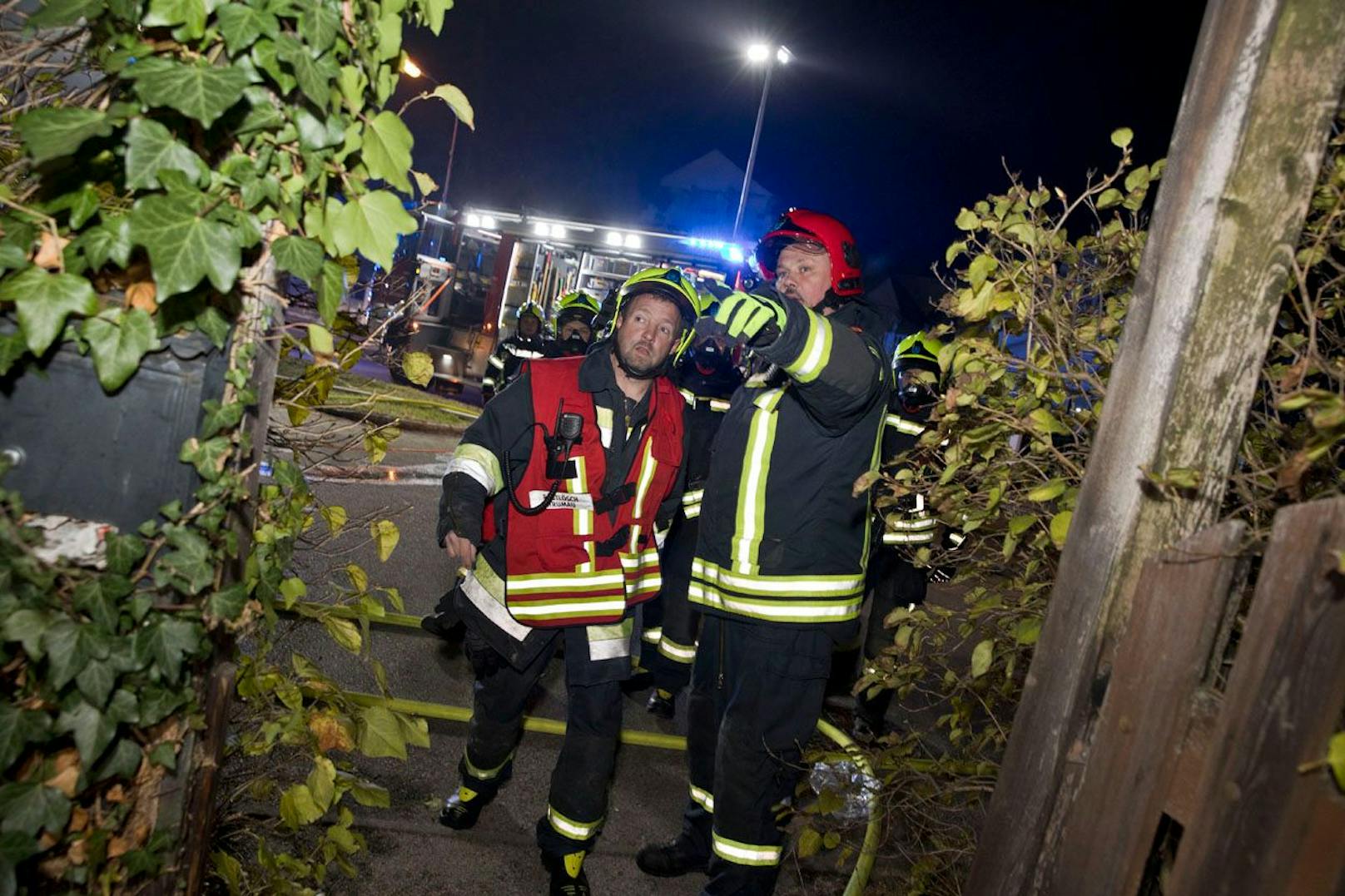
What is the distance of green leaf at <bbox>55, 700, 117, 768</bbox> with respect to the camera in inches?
56.7

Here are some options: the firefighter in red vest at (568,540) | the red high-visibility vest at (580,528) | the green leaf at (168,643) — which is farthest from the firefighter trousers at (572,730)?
the green leaf at (168,643)

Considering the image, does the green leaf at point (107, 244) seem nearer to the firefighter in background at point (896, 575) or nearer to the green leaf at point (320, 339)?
the green leaf at point (320, 339)

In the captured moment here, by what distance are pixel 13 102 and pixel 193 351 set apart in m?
1.49

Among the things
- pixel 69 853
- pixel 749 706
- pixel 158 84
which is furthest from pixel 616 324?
pixel 69 853

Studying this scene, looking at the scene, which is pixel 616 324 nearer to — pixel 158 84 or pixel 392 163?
pixel 392 163

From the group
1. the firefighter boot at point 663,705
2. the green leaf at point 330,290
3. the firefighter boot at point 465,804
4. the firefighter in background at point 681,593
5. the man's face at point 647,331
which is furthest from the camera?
the firefighter boot at point 663,705

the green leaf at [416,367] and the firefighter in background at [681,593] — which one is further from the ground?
the green leaf at [416,367]

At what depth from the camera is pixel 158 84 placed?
137 cm

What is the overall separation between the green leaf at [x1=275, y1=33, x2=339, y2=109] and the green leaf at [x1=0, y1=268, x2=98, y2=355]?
0.48m

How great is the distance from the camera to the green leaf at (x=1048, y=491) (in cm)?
196

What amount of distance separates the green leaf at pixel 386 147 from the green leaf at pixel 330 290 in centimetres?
20

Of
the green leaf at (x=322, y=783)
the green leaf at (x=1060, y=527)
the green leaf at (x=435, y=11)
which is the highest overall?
the green leaf at (x=435, y=11)

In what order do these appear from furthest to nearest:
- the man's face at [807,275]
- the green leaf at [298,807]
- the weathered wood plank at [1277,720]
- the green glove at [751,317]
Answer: the man's face at [807,275], the green glove at [751,317], the green leaf at [298,807], the weathered wood plank at [1277,720]

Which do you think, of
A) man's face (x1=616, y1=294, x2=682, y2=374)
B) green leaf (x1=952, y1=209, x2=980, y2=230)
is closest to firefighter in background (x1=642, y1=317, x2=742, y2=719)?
man's face (x1=616, y1=294, x2=682, y2=374)
